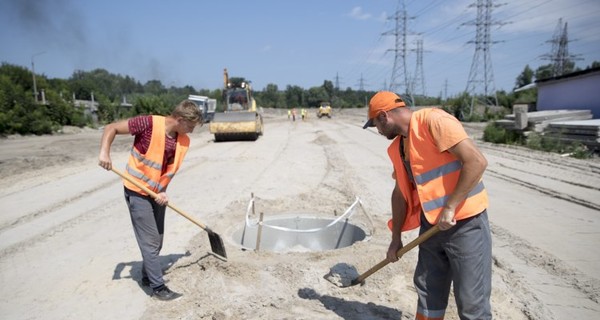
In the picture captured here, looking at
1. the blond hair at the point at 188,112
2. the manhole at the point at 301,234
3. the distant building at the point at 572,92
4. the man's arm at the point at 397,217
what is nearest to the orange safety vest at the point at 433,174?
the man's arm at the point at 397,217

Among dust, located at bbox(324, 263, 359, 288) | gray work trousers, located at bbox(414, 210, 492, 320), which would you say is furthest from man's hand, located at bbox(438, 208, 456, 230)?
dust, located at bbox(324, 263, 359, 288)

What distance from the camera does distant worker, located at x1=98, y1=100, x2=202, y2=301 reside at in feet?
11.3

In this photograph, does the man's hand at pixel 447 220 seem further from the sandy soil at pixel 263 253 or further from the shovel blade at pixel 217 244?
the shovel blade at pixel 217 244

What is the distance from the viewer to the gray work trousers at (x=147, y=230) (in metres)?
3.54

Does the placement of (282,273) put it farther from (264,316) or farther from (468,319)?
(468,319)

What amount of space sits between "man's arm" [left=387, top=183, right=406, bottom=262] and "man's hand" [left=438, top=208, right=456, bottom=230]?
0.53 metres

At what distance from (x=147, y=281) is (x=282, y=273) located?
128cm

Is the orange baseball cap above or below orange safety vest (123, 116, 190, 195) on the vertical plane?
above

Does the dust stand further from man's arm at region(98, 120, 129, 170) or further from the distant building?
the distant building

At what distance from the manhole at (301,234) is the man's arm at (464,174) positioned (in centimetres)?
339

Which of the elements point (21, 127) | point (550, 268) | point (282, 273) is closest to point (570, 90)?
point (550, 268)

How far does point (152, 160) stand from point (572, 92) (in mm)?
18831

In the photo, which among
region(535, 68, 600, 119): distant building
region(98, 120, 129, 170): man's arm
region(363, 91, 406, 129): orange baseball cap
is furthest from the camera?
region(535, 68, 600, 119): distant building

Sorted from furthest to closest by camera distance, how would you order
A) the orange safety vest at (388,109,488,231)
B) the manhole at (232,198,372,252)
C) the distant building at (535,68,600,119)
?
the distant building at (535,68,600,119)
the manhole at (232,198,372,252)
the orange safety vest at (388,109,488,231)
